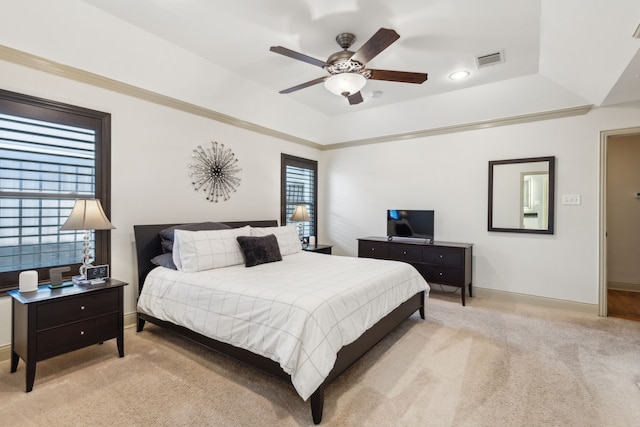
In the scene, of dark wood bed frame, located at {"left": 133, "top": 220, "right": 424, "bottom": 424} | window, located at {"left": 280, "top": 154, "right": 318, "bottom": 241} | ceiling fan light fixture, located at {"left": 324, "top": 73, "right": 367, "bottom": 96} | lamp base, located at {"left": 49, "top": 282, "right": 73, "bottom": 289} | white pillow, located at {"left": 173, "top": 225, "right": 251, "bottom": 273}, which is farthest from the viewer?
window, located at {"left": 280, "top": 154, "right": 318, "bottom": 241}

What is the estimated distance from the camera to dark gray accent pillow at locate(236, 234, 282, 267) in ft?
10.7

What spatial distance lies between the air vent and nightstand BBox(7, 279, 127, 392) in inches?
173

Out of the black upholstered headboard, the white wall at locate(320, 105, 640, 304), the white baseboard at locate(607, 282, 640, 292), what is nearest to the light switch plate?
the white wall at locate(320, 105, 640, 304)

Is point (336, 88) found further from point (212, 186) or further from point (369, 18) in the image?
point (212, 186)

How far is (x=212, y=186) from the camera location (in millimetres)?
4039

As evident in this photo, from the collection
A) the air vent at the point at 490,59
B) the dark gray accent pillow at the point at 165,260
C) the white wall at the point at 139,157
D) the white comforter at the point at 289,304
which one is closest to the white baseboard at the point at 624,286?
the white comforter at the point at 289,304

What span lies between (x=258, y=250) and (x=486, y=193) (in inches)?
132

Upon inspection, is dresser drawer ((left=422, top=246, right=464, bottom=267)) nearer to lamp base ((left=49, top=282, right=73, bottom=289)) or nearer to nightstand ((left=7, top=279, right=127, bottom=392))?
nightstand ((left=7, top=279, right=127, bottom=392))

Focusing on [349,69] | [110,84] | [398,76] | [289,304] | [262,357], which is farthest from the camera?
[110,84]

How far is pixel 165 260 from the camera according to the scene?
309 centimetres

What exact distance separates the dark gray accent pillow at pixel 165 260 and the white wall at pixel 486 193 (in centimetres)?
342

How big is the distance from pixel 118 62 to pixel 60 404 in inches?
117

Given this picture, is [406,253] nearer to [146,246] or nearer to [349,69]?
[349,69]

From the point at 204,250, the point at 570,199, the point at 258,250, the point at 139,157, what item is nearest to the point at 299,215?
the point at 258,250
